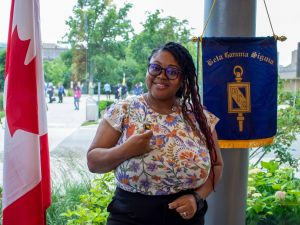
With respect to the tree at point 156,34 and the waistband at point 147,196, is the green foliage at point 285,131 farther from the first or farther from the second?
the waistband at point 147,196

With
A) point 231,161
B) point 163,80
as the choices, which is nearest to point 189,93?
point 163,80

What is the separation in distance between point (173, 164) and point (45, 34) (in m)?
1.25

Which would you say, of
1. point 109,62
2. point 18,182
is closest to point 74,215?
point 18,182

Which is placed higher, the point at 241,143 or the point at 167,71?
the point at 167,71

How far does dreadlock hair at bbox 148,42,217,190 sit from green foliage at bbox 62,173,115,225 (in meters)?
0.92

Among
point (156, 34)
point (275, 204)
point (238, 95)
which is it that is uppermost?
point (156, 34)

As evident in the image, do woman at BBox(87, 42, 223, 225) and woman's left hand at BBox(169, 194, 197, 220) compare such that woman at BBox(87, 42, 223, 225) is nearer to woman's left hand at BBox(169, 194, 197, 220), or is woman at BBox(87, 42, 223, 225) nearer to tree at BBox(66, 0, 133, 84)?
woman's left hand at BBox(169, 194, 197, 220)

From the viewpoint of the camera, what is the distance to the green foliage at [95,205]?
211 centimetres

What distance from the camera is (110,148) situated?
135 cm

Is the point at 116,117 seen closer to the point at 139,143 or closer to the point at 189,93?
the point at 139,143

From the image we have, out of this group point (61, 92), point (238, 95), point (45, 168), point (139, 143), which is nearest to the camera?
point (139, 143)

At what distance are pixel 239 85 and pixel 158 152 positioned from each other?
0.78 meters

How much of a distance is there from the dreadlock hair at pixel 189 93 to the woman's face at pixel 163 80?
0.9 inches

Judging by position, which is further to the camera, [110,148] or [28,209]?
[28,209]
